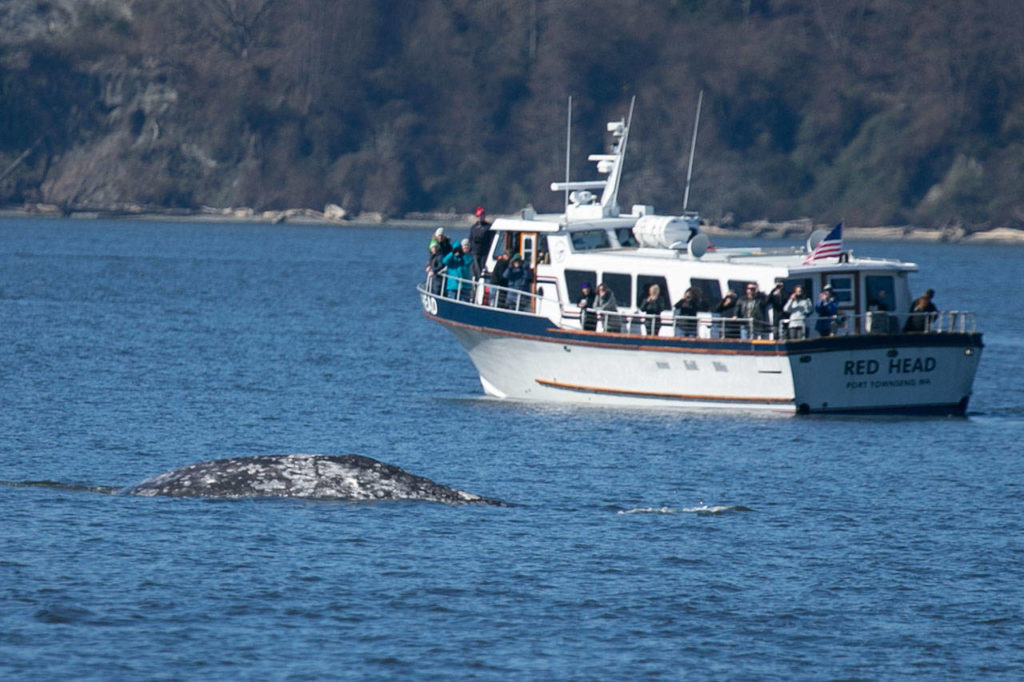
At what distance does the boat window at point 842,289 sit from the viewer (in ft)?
140

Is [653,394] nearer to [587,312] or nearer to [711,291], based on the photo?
[587,312]

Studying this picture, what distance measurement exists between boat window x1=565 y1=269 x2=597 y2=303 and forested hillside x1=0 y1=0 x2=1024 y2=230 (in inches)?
4841

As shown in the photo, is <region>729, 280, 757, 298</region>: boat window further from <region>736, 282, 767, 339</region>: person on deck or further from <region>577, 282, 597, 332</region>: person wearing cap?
<region>577, 282, 597, 332</region>: person wearing cap

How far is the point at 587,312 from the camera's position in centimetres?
4284

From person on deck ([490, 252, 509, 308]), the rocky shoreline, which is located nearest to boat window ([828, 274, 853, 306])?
person on deck ([490, 252, 509, 308])

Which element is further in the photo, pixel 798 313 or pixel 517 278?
pixel 517 278

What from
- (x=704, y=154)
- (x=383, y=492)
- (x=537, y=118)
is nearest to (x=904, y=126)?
(x=704, y=154)

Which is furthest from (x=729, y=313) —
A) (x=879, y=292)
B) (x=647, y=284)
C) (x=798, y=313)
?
(x=879, y=292)

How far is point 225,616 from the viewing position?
20.4m

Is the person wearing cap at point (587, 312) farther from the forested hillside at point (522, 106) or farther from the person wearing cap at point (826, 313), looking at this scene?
the forested hillside at point (522, 106)

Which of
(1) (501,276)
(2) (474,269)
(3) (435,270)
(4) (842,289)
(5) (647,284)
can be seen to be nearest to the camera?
(4) (842,289)

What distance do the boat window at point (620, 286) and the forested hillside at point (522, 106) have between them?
12375 cm

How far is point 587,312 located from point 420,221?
13392 cm

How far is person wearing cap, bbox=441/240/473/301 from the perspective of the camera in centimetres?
4641
